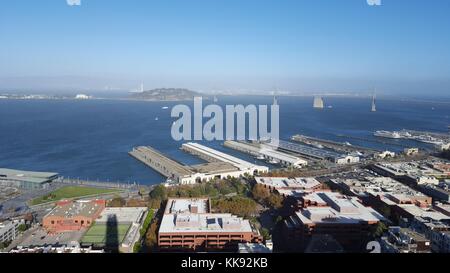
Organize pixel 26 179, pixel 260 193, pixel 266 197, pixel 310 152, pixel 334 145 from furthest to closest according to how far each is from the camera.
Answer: pixel 334 145, pixel 310 152, pixel 26 179, pixel 260 193, pixel 266 197

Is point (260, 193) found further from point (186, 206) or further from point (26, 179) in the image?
point (26, 179)

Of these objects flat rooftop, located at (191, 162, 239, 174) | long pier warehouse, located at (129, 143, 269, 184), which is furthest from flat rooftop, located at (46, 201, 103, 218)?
flat rooftop, located at (191, 162, 239, 174)

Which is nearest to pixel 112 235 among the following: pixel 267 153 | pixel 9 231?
pixel 9 231

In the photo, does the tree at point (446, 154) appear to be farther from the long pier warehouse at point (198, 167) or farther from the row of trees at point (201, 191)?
the row of trees at point (201, 191)

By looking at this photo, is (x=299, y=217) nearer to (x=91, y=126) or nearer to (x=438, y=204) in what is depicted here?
(x=438, y=204)

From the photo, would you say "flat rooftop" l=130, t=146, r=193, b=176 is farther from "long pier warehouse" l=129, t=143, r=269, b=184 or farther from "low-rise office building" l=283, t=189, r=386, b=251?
"low-rise office building" l=283, t=189, r=386, b=251
